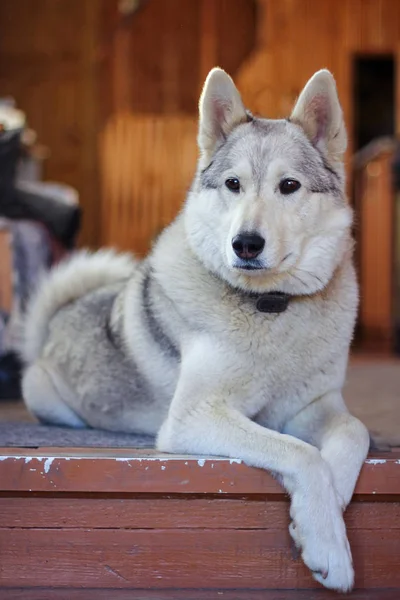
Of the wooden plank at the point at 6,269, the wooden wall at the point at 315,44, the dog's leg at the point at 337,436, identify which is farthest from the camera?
the wooden wall at the point at 315,44

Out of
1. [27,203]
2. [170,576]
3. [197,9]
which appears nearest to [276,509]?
[170,576]

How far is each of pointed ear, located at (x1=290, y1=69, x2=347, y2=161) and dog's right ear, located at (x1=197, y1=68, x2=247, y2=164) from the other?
0.42 ft

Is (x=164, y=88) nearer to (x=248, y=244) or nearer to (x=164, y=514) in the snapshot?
(x=248, y=244)

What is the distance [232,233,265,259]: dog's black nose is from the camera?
1.64 m

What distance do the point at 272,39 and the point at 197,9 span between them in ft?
3.03

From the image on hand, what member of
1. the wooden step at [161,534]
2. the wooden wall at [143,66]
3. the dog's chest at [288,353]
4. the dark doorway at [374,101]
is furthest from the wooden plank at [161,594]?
the dark doorway at [374,101]

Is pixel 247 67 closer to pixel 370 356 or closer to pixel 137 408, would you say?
pixel 370 356

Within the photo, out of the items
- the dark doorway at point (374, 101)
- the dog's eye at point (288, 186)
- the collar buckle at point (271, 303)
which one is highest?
the dog's eye at point (288, 186)

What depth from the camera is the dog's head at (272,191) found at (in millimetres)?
1703

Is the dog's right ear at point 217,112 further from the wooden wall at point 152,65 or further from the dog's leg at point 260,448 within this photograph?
the wooden wall at point 152,65

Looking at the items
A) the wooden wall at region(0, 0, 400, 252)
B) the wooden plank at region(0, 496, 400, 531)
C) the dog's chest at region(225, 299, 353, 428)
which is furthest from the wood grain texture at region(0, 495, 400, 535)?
the wooden wall at region(0, 0, 400, 252)

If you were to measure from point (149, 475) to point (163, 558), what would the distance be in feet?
0.53

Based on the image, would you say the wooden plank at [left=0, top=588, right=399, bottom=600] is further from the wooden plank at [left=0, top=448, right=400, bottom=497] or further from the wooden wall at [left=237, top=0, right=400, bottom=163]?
the wooden wall at [left=237, top=0, right=400, bottom=163]

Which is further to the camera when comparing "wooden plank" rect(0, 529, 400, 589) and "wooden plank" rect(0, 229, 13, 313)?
"wooden plank" rect(0, 229, 13, 313)
